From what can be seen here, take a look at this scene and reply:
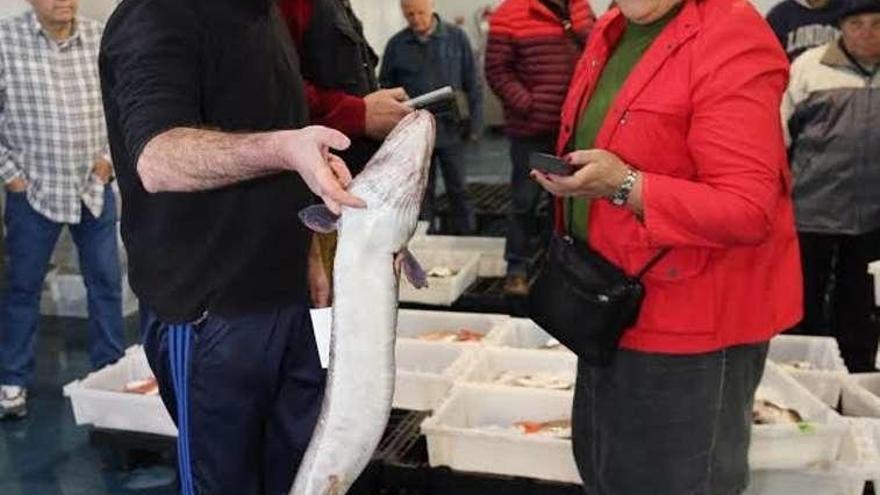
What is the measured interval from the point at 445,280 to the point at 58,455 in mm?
2107

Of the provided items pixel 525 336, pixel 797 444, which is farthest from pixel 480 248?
pixel 797 444

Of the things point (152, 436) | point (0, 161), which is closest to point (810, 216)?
point (152, 436)

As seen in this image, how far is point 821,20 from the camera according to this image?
4.67 metres

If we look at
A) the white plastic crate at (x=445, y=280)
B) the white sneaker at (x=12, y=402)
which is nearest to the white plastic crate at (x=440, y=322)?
Answer: the white plastic crate at (x=445, y=280)

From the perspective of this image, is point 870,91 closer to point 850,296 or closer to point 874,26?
point 874,26

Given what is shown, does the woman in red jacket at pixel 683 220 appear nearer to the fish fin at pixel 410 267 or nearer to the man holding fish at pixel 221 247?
the fish fin at pixel 410 267

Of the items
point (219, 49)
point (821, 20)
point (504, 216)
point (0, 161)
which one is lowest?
point (504, 216)

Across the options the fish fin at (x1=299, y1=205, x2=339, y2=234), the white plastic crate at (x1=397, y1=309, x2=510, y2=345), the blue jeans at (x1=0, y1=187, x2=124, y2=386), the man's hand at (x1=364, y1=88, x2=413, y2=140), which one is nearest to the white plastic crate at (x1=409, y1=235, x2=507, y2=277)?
the white plastic crate at (x1=397, y1=309, x2=510, y2=345)

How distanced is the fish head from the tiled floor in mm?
2410

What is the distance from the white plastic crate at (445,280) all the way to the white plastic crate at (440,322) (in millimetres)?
383

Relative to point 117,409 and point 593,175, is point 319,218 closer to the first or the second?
point 593,175

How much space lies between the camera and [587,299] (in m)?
1.98

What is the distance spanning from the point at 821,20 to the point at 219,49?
12.3 feet

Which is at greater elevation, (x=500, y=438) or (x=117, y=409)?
(x=500, y=438)
